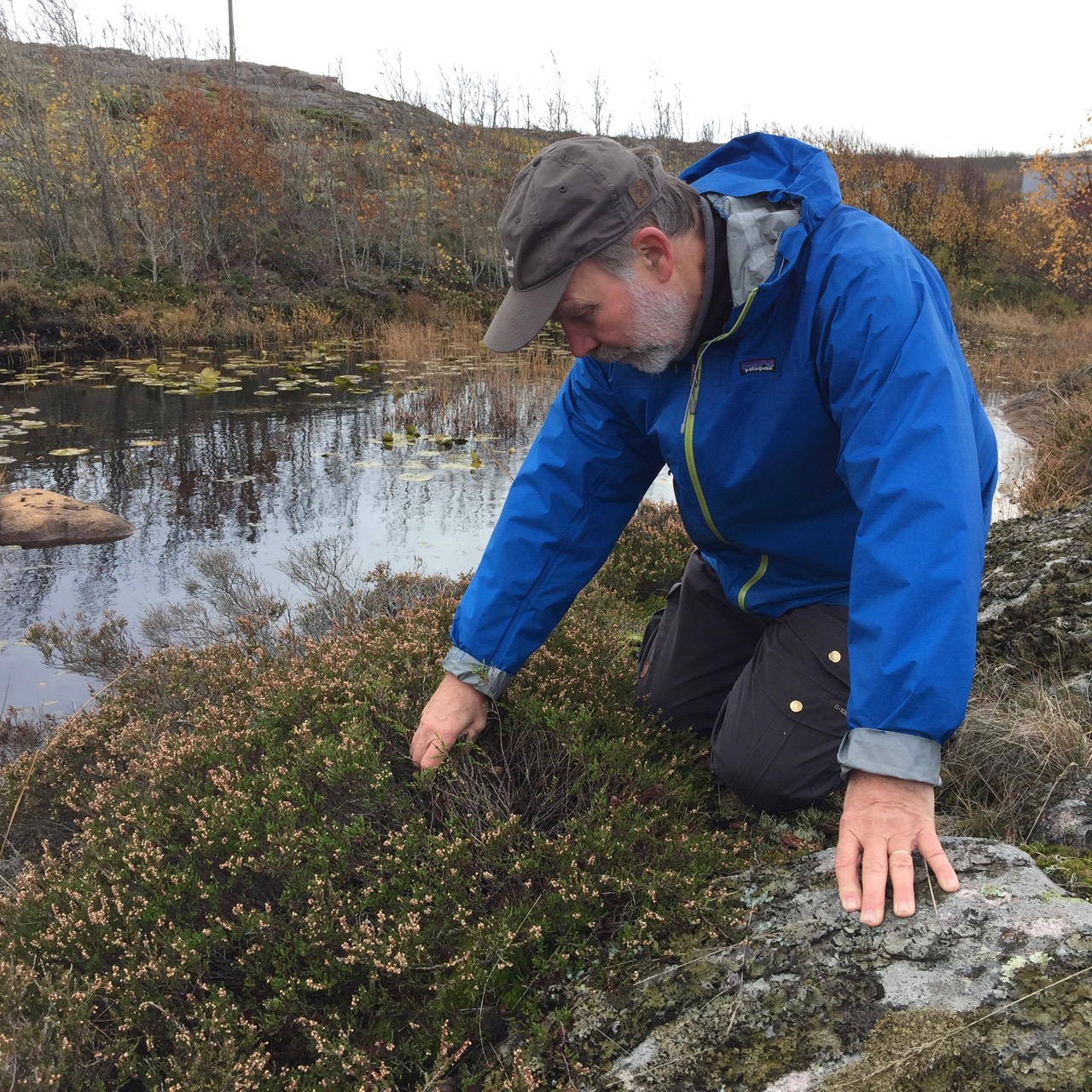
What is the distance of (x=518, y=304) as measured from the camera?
226 centimetres

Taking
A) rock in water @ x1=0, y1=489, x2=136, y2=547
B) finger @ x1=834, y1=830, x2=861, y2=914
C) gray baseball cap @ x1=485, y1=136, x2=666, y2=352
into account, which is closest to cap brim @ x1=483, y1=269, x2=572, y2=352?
gray baseball cap @ x1=485, y1=136, x2=666, y2=352

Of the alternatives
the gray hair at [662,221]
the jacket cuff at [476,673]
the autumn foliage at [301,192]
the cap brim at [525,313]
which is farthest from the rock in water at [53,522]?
the autumn foliage at [301,192]

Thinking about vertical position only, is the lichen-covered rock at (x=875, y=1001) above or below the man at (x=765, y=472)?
below

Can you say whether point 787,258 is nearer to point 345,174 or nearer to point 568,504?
point 568,504

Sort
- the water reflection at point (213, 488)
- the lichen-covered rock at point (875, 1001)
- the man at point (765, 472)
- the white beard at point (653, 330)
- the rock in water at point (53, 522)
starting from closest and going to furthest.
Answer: the lichen-covered rock at point (875, 1001) → the man at point (765, 472) → the white beard at point (653, 330) → the water reflection at point (213, 488) → the rock in water at point (53, 522)

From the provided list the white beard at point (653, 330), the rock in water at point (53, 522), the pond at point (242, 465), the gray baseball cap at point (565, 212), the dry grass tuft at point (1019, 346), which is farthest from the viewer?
the dry grass tuft at point (1019, 346)

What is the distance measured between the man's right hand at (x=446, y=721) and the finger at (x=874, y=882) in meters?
1.21

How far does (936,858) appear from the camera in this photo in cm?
163

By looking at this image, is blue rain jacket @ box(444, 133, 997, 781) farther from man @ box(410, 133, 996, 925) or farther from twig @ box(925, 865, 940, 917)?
twig @ box(925, 865, 940, 917)

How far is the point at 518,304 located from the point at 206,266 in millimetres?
20956

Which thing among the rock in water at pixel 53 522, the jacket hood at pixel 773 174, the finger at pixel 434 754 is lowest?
the rock in water at pixel 53 522

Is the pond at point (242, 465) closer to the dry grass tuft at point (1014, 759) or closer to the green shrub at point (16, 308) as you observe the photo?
the green shrub at point (16, 308)

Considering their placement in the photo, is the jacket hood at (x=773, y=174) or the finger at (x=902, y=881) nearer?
the finger at (x=902, y=881)

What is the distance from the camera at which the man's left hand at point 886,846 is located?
161cm
